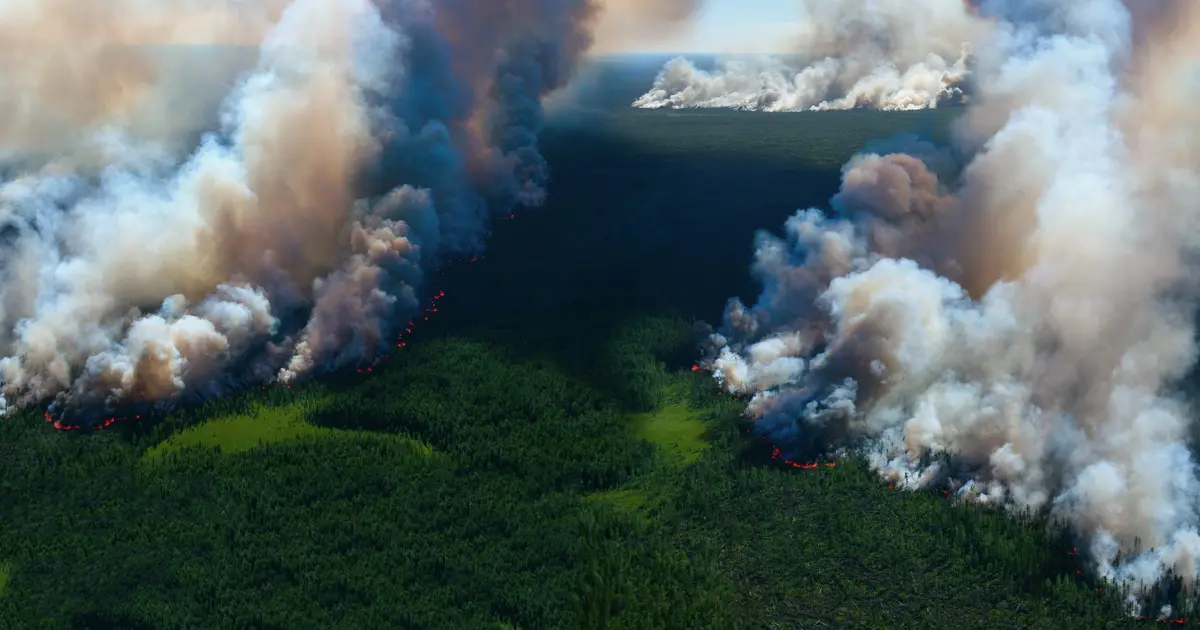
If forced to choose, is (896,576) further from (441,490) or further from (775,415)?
(441,490)

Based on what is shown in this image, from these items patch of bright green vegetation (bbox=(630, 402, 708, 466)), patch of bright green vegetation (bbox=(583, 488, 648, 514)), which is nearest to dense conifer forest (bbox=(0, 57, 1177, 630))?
patch of bright green vegetation (bbox=(630, 402, 708, 466))

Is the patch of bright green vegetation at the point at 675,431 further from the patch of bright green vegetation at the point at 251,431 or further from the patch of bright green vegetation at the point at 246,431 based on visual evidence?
the patch of bright green vegetation at the point at 246,431

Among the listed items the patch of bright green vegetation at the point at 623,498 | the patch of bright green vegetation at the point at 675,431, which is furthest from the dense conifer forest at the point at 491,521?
the patch of bright green vegetation at the point at 623,498

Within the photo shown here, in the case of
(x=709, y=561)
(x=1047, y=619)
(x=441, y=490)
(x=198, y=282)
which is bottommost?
(x=1047, y=619)

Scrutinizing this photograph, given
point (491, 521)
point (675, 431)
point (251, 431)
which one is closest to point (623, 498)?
point (491, 521)

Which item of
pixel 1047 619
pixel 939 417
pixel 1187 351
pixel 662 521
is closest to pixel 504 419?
pixel 662 521

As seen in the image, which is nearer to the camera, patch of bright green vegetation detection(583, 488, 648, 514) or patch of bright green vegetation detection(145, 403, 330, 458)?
patch of bright green vegetation detection(583, 488, 648, 514)

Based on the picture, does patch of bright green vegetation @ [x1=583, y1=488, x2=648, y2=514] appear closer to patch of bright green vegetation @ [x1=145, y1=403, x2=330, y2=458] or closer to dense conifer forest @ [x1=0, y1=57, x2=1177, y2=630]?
dense conifer forest @ [x1=0, y1=57, x2=1177, y2=630]

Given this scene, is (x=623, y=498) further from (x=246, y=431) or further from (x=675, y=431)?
(x=246, y=431)
